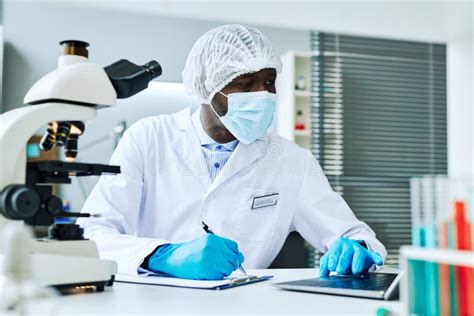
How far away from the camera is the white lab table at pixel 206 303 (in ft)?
2.74

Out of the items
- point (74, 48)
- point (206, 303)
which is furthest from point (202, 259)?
point (74, 48)

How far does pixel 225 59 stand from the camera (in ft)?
5.76

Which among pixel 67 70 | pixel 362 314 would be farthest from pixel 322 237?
pixel 67 70

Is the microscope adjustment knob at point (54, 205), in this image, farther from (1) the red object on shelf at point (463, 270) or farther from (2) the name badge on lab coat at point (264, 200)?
(2) the name badge on lab coat at point (264, 200)

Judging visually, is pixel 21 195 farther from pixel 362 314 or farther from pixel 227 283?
pixel 362 314

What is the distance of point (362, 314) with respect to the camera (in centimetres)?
83

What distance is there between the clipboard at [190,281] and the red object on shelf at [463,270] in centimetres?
56

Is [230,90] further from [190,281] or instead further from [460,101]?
[460,101]

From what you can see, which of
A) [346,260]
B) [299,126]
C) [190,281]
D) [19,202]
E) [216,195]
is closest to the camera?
[19,202]

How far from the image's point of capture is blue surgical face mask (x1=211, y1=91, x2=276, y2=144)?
175 centimetres

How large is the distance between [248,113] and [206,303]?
3.04 feet

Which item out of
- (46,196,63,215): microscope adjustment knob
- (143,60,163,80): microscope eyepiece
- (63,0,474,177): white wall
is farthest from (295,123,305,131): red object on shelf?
(46,196,63,215): microscope adjustment knob

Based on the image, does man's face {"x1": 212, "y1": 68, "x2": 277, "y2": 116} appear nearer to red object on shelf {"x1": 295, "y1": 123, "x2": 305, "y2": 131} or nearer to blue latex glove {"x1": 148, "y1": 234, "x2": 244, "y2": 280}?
blue latex glove {"x1": 148, "y1": 234, "x2": 244, "y2": 280}

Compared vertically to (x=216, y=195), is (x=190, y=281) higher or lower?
lower
